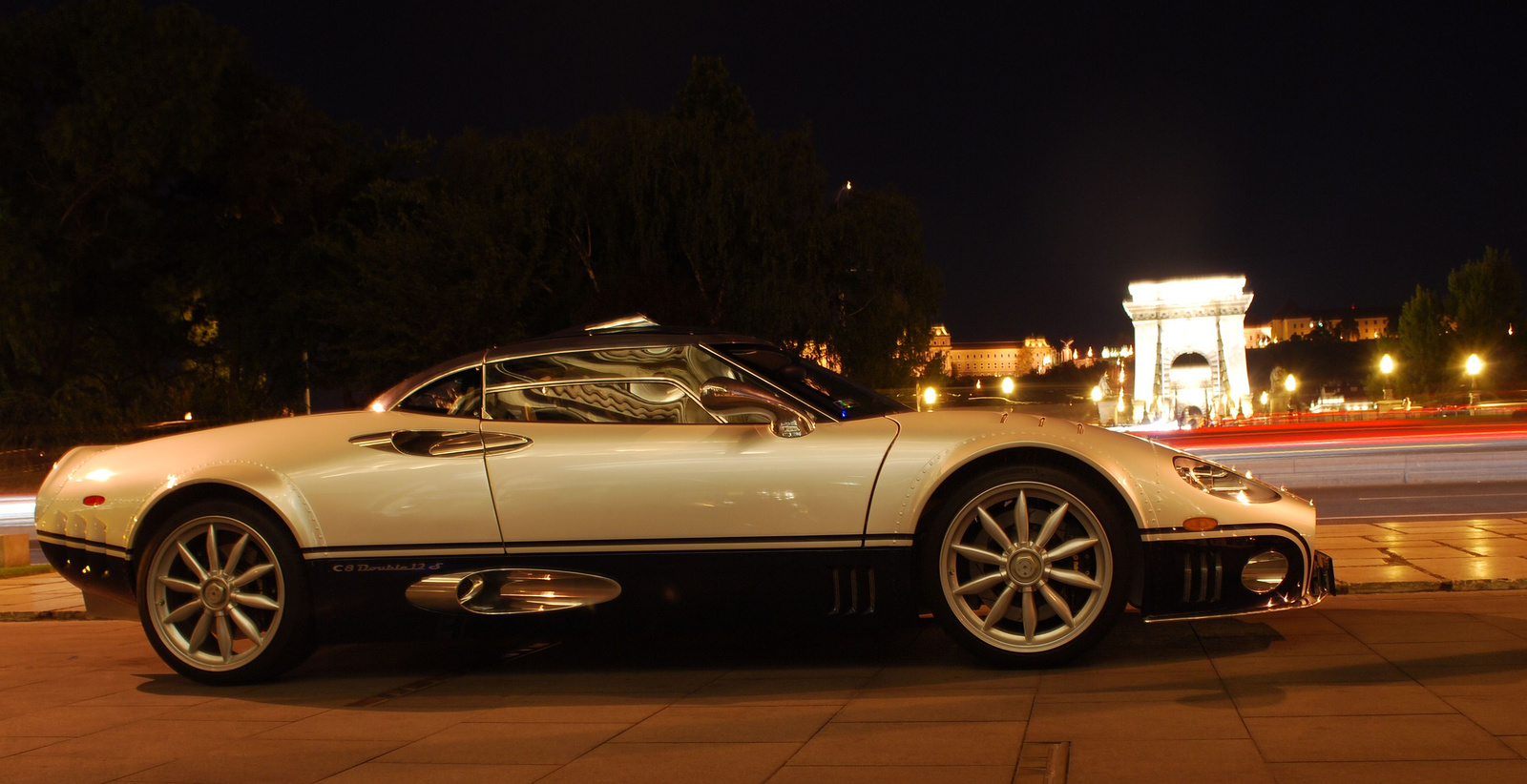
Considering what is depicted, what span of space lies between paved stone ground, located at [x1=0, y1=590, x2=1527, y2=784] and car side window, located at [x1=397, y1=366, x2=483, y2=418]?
1077 mm

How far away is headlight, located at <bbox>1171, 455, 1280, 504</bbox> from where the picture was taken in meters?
4.18

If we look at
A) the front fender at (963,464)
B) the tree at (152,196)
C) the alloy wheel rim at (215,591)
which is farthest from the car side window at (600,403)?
the tree at (152,196)

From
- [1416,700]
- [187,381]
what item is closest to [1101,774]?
[1416,700]

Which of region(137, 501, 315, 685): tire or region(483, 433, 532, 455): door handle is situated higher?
region(483, 433, 532, 455): door handle

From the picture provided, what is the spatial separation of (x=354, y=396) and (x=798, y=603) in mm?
35818

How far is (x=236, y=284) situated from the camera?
34688 millimetres

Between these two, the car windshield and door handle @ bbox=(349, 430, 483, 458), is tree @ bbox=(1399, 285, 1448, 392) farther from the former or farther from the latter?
door handle @ bbox=(349, 430, 483, 458)

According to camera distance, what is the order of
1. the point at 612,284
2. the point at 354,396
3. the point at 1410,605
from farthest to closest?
the point at 354,396
the point at 612,284
the point at 1410,605

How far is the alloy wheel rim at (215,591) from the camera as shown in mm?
4535

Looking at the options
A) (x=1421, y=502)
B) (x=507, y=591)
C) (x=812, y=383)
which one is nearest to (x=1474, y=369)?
(x=1421, y=502)

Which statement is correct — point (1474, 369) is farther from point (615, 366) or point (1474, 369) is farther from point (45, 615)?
point (45, 615)

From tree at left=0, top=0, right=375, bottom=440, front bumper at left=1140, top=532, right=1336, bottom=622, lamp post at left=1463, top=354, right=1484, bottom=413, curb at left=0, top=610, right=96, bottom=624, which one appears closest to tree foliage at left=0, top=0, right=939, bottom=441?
tree at left=0, top=0, right=375, bottom=440

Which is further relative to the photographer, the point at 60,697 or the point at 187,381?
the point at 187,381

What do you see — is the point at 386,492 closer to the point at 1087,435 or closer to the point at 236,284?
the point at 1087,435
